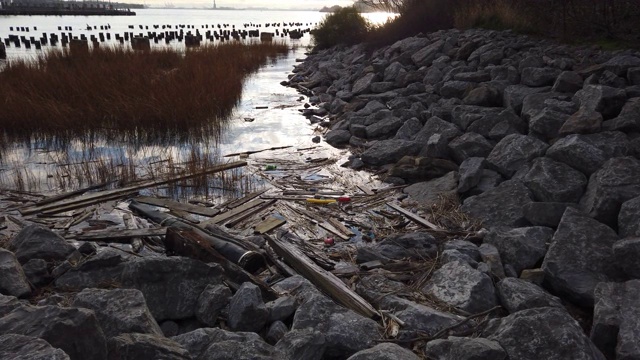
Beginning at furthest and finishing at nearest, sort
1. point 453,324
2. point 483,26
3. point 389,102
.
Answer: point 483,26 → point 389,102 → point 453,324

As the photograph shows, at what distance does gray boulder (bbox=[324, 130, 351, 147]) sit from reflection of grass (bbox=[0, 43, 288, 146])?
273 cm

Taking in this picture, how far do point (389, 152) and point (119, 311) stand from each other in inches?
232

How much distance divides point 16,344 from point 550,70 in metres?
8.77

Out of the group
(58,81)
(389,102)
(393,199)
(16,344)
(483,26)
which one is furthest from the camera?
(483,26)

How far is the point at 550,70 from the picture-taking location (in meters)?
8.41

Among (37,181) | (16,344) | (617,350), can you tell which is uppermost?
(16,344)

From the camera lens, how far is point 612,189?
15.6ft

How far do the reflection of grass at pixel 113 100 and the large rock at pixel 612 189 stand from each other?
26.4 feet

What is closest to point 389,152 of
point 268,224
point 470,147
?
point 470,147

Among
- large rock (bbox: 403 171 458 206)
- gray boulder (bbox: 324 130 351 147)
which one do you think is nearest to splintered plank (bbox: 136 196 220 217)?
large rock (bbox: 403 171 458 206)

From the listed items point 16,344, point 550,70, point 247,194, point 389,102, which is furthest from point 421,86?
point 16,344

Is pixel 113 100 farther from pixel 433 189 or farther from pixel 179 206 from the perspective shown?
pixel 433 189

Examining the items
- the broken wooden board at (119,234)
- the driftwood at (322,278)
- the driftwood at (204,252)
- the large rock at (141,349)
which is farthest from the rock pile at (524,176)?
the broken wooden board at (119,234)

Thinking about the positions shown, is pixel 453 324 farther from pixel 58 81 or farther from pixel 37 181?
pixel 58 81
